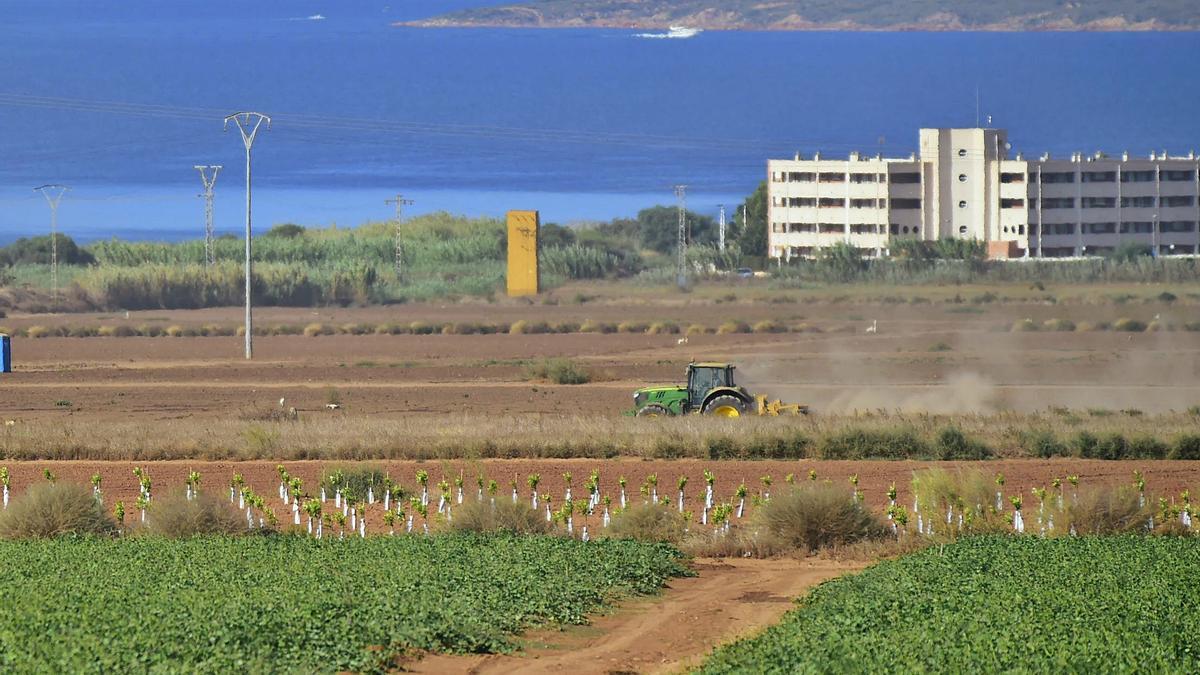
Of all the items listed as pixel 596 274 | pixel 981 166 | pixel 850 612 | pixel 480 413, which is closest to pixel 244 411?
pixel 480 413

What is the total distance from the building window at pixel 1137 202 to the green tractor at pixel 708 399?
79.2 metres

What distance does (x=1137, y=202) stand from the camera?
353ft

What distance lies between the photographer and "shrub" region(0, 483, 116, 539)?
69.1 feet

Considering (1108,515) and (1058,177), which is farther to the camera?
(1058,177)

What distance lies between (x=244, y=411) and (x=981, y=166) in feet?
250

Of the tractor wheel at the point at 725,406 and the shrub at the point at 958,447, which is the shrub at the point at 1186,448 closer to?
the shrub at the point at 958,447

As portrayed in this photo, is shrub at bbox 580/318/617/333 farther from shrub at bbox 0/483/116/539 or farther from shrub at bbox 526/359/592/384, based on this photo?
shrub at bbox 0/483/116/539

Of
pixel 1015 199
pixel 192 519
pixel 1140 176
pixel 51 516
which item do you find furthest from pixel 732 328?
pixel 1140 176

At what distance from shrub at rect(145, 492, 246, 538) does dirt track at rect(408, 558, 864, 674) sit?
582 centimetres

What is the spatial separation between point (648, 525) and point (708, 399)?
11.6 metres

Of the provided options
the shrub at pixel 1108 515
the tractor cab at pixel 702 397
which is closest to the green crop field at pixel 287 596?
the shrub at pixel 1108 515

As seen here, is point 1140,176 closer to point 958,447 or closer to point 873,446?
point 958,447

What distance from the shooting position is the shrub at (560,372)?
4650cm

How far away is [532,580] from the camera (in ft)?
54.5
